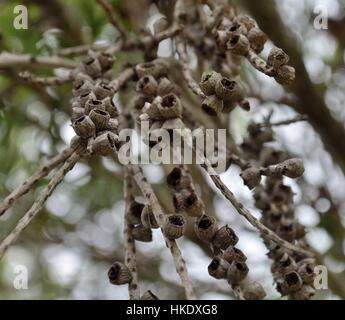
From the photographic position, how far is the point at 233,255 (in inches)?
27.8

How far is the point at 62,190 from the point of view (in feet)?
5.62

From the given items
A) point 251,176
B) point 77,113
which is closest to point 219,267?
point 251,176

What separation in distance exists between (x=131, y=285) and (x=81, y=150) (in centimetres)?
16

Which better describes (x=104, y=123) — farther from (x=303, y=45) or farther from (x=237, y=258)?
(x=303, y=45)

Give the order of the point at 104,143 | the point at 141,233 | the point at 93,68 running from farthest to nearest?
the point at 93,68 → the point at 141,233 → the point at 104,143

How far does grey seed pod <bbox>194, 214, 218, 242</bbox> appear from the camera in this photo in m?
0.73

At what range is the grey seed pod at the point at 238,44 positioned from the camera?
0.77m

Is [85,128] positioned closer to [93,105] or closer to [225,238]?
[93,105]

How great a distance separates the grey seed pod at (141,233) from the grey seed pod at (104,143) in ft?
0.43

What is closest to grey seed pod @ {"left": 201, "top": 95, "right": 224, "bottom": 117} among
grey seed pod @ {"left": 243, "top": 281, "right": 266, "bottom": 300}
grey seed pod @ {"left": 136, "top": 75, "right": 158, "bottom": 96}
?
grey seed pod @ {"left": 136, "top": 75, "right": 158, "bottom": 96}

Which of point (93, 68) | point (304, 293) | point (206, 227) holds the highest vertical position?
point (93, 68)

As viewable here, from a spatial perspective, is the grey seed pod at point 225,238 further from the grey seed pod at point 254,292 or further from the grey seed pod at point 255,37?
the grey seed pod at point 255,37

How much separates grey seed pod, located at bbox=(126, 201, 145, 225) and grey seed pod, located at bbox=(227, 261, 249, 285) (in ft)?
0.44

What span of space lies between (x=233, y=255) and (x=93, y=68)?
13.2 inches
